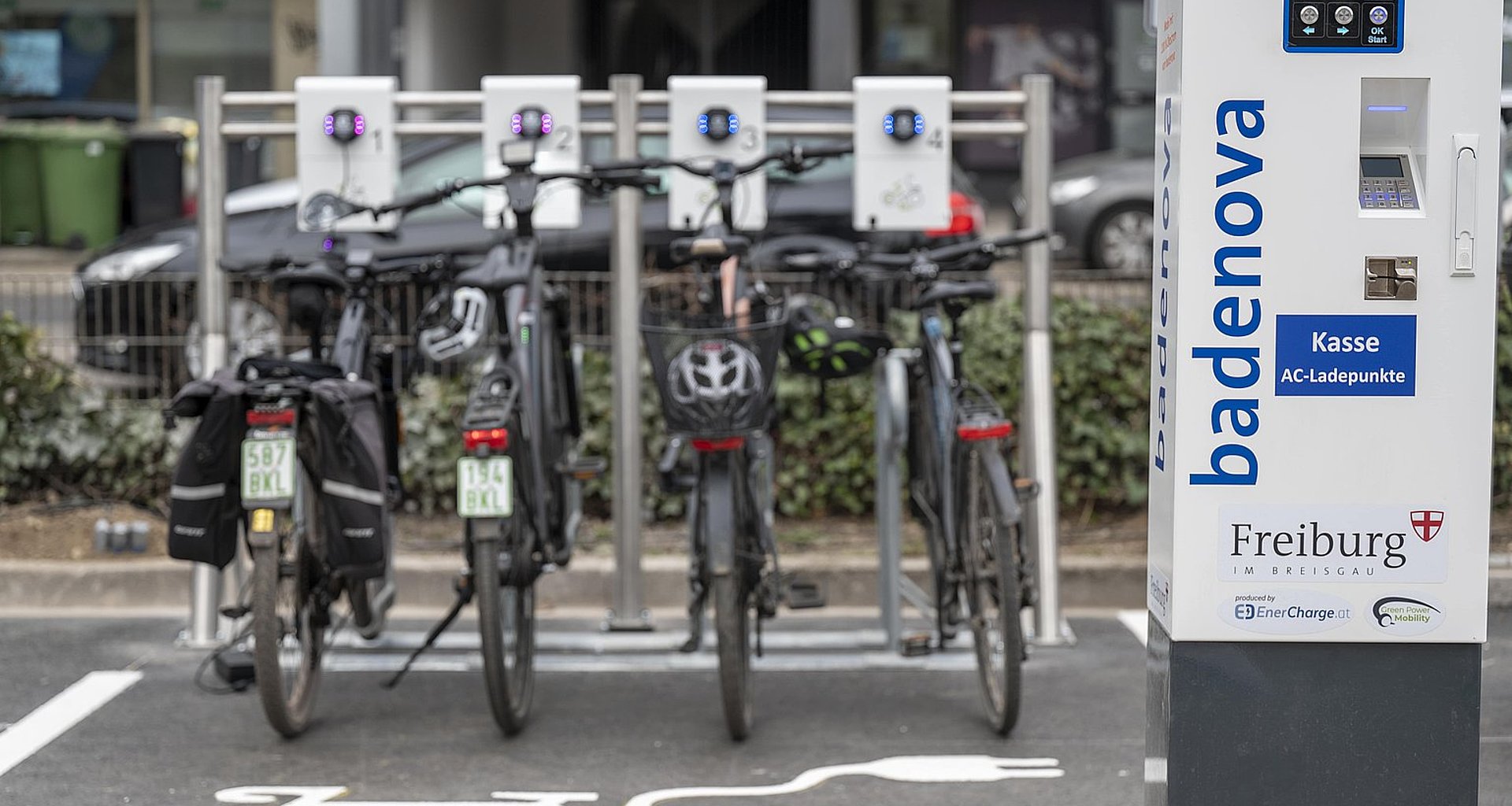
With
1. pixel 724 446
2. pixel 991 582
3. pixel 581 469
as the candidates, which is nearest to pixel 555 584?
pixel 581 469

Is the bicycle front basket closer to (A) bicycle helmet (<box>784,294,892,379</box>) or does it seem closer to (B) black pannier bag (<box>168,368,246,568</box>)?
(A) bicycle helmet (<box>784,294,892,379</box>)

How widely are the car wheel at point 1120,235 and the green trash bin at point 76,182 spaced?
27.0 ft

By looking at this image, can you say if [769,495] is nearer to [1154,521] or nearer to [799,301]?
[799,301]

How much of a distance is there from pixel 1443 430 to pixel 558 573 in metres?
4.06

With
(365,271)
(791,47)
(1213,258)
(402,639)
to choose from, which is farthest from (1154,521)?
(791,47)

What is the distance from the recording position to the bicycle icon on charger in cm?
478

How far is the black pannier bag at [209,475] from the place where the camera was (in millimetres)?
5117

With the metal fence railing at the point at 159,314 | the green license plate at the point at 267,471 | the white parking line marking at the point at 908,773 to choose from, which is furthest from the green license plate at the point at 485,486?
the metal fence railing at the point at 159,314

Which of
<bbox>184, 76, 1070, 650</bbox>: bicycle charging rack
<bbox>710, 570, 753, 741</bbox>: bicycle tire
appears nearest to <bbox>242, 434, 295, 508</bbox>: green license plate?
<bbox>710, 570, 753, 741</bbox>: bicycle tire

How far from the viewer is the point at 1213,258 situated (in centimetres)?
348

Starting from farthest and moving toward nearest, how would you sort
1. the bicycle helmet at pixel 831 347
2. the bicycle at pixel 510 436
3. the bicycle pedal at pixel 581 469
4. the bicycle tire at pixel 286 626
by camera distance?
the bicycle pedal at pixel 581 469
the bicycle helmet at pixel 831 347
the bicycle at pixel 510 436
the bicycle tire at pixel 286 626

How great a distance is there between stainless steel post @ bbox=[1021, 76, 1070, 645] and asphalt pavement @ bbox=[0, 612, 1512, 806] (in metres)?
0.23

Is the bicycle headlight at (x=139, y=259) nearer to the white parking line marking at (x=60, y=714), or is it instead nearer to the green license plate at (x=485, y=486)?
the white parking line marking at (x=60, y=714)

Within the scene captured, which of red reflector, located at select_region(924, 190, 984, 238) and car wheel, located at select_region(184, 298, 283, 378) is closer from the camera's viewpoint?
car wheel, located at select_region(184, 298, 283, 378)
